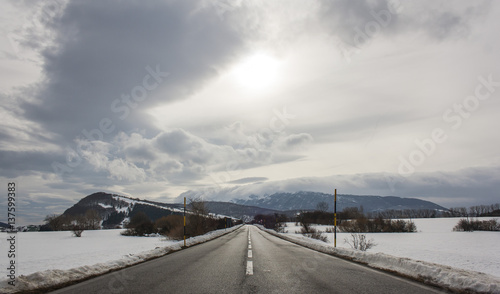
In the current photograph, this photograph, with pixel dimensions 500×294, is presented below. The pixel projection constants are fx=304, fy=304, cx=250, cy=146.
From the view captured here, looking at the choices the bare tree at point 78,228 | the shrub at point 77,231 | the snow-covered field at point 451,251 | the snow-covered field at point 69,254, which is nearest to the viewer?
the snow-covered field at point 69,254

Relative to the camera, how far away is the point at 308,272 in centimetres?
919

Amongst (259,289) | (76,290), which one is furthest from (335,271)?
(76,290)

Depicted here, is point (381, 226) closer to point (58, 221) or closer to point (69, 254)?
point (69, 254)

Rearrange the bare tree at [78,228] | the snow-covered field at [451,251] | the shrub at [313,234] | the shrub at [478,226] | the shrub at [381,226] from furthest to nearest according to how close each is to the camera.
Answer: the shrub at [381,226] < the bare tree at [78,228] < the shrub at [478,226] < the shrub at [313,234] < the snow-covered field at [451,251]

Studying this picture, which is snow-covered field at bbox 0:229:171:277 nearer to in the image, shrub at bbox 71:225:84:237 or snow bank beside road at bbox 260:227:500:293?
snow bank beside road at bbox 260:227:500:293

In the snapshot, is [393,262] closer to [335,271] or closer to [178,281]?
[335,271]

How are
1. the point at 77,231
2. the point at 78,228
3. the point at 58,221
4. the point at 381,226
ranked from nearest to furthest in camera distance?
the point at 77,231
the point at 78,228
the point at 381,226
the point at 58,221

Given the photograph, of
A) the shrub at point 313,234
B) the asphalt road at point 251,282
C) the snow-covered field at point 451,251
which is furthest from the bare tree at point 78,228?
the asphalt road at point 251,282

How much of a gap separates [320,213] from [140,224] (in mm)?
100432

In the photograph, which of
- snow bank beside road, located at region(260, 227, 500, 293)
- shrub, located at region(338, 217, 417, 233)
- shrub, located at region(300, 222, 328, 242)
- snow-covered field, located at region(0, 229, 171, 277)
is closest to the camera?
snow bank beside road, located at region(260, 227, 500, 293)

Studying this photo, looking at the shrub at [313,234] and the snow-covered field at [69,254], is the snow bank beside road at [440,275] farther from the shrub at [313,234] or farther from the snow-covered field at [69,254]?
the shrub at [313,234]

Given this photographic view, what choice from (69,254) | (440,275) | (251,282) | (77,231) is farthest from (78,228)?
(440,275)

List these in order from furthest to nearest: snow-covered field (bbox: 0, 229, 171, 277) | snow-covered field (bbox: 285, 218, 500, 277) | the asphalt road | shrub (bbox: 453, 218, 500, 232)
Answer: shrub (bbox: 453, 218, 500, 232)
snow-covered field (bbox: 285, 218, 500, 277)
snow-covered field (bbox: 0, 229, 171, 277)
the asphalt road

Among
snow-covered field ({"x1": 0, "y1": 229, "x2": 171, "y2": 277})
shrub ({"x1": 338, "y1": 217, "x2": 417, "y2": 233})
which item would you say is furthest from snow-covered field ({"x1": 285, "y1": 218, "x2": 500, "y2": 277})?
shrub ({"x1": 338, "y1": 217, "x2": 417, "y2": 233})
